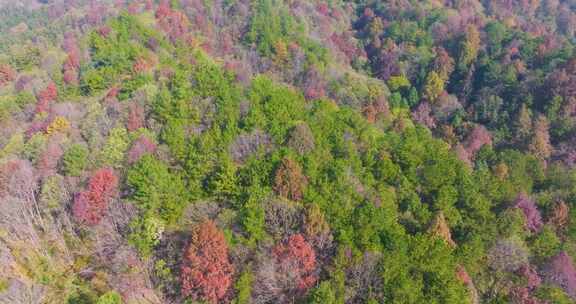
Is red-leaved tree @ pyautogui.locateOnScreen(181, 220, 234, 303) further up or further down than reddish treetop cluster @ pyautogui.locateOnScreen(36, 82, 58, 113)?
further up

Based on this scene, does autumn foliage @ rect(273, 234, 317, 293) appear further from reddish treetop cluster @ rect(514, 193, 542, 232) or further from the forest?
reddish treetop cluster @ rect(514, 193, 542, 232)

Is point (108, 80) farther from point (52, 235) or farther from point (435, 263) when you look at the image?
point (435, 263)

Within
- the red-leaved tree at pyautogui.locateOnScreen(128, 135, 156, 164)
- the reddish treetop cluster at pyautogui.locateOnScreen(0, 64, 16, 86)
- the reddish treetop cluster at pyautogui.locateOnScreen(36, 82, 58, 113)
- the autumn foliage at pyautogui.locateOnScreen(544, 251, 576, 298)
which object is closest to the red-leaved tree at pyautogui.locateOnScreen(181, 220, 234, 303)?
the red-leaved tree at pyautogui.locateOnScreen(128, 135, 156, 164)

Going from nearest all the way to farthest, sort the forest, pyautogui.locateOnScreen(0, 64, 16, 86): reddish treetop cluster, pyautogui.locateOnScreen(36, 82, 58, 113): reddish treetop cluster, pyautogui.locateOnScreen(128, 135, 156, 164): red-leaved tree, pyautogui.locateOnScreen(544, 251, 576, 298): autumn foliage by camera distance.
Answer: the forest → pyautogui.locateOnScreen(544, 251, 576, 298): autumn foliage → pyautogui.locateOnScreen(128, 135, 156, 164): red-leaved tree → pyautogui.locateOnScreen(36, 82, 58, 113): reddish treetop cluster → pyautogui.locateOnScreen(0, 64, 16, 86): reddish treetop cluster

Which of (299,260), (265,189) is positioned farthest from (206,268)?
(265,189)

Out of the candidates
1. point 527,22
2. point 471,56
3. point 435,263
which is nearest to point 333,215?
point 435,263

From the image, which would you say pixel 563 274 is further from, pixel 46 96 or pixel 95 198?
pixel 46 96
